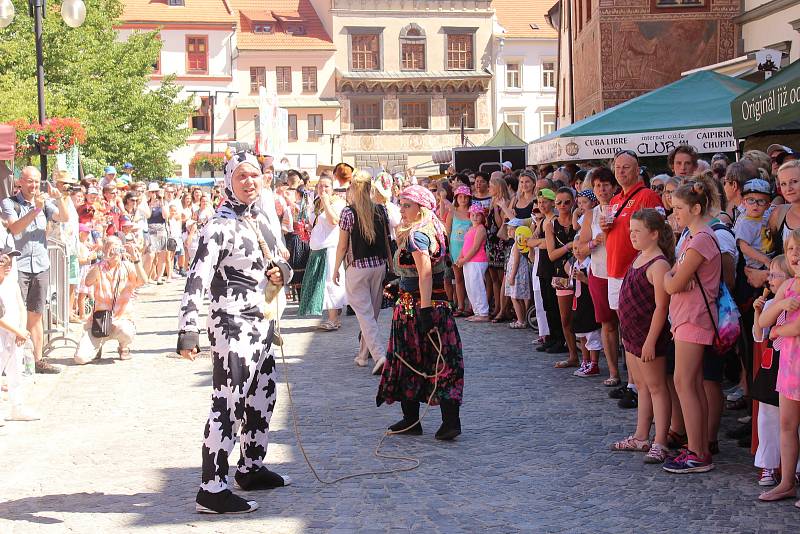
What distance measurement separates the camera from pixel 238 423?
248 inches

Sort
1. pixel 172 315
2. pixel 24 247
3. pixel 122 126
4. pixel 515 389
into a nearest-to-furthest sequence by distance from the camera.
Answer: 1. pixel 515 389
2. pixel 24 247
3. pixel 172 315
4. pixel 122 126

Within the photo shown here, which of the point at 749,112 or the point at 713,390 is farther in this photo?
the point at 749,112

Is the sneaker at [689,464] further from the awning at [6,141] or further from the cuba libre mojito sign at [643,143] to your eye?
the awning at [6,141]

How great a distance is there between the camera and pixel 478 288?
14859 mm

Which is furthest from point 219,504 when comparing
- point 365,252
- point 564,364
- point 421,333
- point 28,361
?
point 564,364

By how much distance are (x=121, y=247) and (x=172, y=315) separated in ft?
15.0

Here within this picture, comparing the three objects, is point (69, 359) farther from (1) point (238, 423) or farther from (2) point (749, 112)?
(2) point (749, 112)

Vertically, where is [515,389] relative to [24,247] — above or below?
below

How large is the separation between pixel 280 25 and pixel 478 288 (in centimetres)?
5735

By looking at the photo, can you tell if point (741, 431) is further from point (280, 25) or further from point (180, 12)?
point (280, 25)

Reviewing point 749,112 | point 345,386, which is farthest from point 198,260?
point 749,112

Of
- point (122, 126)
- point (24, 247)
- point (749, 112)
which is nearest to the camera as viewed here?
point (749, 112)

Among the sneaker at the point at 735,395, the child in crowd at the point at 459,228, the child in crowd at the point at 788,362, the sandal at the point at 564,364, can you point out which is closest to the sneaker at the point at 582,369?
the sandal at the point at 564,364

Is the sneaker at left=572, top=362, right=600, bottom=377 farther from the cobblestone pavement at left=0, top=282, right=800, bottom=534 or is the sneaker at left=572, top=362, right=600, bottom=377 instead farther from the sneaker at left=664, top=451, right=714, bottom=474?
the sneaker at left=664, top=451, right=714, bottom=474
